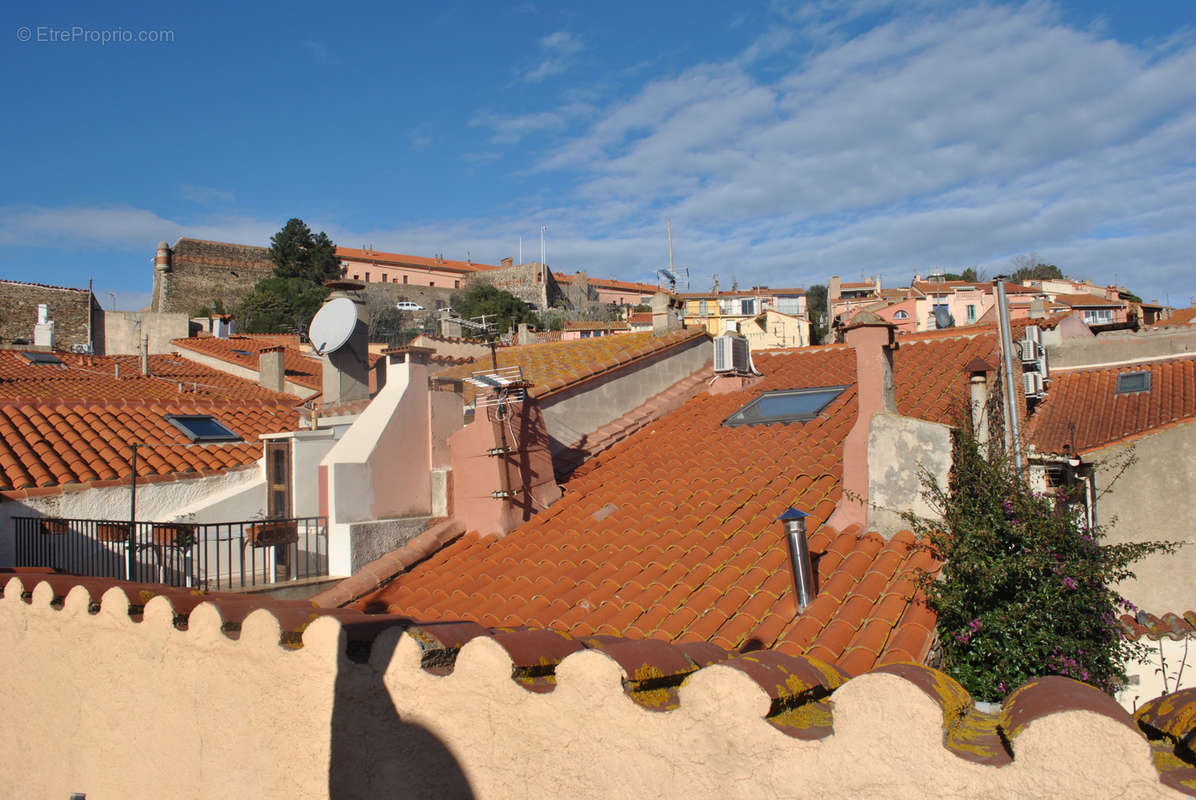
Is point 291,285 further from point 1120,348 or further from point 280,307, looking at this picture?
point 1120,348

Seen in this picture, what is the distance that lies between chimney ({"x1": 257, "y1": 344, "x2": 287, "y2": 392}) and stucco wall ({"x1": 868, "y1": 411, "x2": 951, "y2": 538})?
1911 cm

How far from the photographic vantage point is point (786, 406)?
37.2 ft

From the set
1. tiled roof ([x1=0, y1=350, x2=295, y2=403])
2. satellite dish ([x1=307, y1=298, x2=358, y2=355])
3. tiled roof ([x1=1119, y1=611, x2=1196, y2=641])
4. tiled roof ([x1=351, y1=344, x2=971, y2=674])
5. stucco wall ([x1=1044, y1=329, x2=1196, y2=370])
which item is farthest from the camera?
stucco wall ([x1=1044, y1=329, x2=1196, y2=370])

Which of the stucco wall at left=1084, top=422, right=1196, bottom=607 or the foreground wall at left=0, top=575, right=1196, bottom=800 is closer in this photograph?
the foreground wall at left=0, top=575, right=1196, bottom=800

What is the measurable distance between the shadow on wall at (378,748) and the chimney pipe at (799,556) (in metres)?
3.39

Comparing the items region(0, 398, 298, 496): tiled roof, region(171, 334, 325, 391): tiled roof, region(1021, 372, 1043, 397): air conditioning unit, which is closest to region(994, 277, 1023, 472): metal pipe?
region(1021, 372, 1043, 397): air conditioning unit

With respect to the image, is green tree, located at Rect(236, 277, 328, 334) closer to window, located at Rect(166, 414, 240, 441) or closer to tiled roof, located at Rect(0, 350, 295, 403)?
tiled roof, located at Rect(0, 350, 295, 403)

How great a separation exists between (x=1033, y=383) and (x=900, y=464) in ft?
26.3

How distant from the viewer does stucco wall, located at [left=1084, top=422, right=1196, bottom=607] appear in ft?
41.2

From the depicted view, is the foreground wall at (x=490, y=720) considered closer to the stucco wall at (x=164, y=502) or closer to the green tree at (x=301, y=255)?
the stucco wall at (x=164, y=502)

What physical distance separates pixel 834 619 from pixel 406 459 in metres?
5.44

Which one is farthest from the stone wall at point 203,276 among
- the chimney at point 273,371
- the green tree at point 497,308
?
the chimney at point 273,371

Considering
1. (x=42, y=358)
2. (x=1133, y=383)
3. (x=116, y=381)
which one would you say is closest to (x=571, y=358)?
(x=1133, y=383)

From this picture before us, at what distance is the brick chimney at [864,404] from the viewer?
729 centimetres
